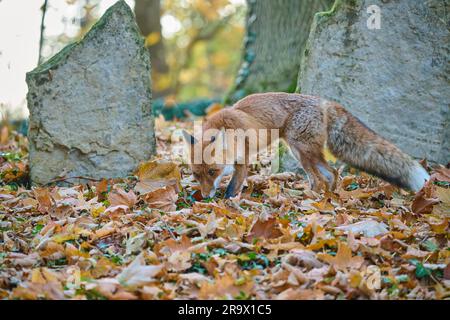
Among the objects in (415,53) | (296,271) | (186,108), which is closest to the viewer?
(296,271)

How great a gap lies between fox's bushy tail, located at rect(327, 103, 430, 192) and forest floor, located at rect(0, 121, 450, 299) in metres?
0.23

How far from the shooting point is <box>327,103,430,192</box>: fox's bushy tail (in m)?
5.61

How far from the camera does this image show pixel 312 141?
6250 mm

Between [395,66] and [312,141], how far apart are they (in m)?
1.60

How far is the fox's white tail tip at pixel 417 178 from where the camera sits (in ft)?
18.2

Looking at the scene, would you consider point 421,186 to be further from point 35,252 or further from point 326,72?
point 35,252

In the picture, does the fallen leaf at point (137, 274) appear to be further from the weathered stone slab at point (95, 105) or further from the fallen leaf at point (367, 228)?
the weathered stone slab at point (95, 105)

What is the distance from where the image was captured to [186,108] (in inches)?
449

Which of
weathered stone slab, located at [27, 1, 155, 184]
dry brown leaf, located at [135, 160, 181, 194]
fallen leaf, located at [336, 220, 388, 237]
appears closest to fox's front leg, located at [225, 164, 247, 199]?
dry brown leaf, located at [135, 160, 181, 194]

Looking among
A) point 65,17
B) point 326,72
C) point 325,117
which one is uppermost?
point 65,17

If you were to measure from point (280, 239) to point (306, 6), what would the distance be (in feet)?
Result: 18.9

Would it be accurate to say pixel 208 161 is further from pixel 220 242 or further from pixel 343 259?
pixel 343 259

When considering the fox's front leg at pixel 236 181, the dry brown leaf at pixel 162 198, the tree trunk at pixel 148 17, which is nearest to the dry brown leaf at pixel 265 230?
the dry brown leaf at pixel 162 198

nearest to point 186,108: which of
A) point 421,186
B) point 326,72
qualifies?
point 326,72
